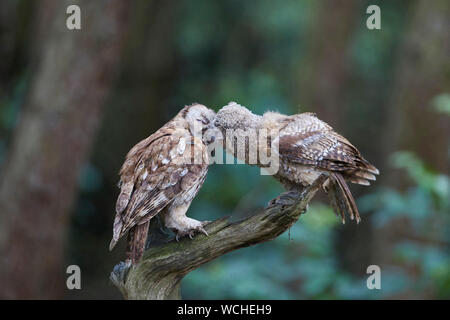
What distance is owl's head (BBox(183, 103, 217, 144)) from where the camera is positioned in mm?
2732

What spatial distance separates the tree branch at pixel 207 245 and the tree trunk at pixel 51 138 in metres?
3.63

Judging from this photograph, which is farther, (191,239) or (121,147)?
(121,147)

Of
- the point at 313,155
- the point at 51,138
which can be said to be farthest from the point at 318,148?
the point at 51,138

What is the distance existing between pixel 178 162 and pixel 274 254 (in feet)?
17.6

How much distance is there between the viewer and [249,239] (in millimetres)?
2787

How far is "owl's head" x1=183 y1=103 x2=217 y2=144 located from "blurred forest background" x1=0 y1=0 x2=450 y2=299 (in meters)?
1.99

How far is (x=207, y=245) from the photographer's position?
9.20 feet

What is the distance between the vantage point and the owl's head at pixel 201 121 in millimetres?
2732

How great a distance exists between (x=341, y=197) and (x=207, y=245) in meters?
0.80

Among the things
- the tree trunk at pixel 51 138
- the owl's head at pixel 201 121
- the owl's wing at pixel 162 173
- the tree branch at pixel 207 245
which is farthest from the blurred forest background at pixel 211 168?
the owl's head at pixel 201 121

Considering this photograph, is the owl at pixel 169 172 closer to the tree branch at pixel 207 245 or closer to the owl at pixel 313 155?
the tree branch at pixel 207 245

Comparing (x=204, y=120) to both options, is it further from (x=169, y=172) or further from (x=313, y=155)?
(x=313, y=155)
